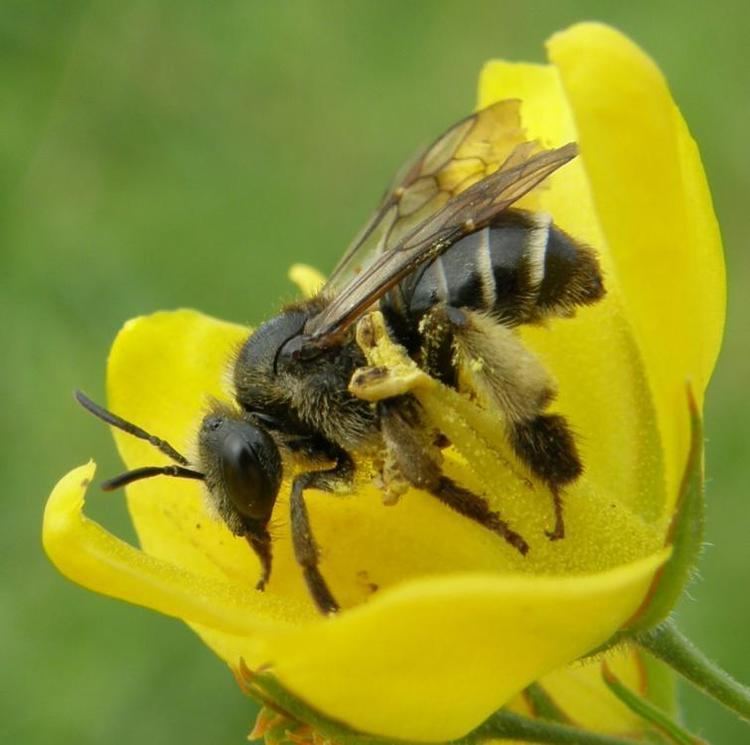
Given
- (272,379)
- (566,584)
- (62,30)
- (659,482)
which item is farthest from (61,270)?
(566,584)

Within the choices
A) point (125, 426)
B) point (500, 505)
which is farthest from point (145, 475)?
point (500, 505)

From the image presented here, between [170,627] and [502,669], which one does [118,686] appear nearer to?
[170,627]

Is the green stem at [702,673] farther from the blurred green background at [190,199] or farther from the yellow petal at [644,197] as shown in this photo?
the blurred green background at [190,199]

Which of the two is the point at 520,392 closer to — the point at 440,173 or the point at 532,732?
the point at 532,732

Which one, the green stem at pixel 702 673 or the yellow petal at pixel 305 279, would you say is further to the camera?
the yellow petal at pixel 305 279

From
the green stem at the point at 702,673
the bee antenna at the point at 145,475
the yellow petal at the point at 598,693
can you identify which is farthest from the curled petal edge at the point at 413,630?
the yellow petal at the point at 598,693

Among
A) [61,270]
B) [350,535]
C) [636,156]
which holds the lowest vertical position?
[61,270]
